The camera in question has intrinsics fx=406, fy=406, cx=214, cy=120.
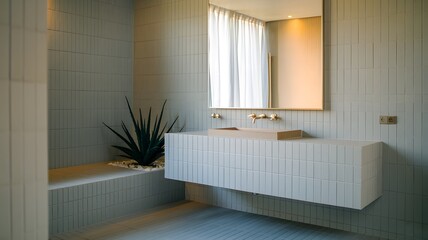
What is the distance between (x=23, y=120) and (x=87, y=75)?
361cm

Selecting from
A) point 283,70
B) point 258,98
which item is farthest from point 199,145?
point 283,70

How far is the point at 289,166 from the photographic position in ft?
10.7

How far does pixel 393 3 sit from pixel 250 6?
4.38 feet

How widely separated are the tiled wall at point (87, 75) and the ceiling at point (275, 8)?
4.87 ft

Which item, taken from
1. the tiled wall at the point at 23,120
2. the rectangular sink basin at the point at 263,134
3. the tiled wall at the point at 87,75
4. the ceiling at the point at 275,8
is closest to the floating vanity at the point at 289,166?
the rectangular sink basin at the point at 263,134

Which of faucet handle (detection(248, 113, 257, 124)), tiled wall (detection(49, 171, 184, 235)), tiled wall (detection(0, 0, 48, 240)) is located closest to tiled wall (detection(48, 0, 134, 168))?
tiled wall (detection(49, 171, 184, 235))

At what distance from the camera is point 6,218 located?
3.96ft

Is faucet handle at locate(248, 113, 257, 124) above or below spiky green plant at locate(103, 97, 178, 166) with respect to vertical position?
above

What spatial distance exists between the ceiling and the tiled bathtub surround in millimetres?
1908

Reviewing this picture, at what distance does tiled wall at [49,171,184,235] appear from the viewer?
11.6 ft

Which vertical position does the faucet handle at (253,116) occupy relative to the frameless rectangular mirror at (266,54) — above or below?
below

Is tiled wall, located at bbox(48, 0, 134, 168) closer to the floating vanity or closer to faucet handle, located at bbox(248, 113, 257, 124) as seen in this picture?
the floating vanity

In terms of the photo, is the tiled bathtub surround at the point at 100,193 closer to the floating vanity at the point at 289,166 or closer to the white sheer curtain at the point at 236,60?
the floating vanity at the point at 289,166

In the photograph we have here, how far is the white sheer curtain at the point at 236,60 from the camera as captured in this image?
398 cm
